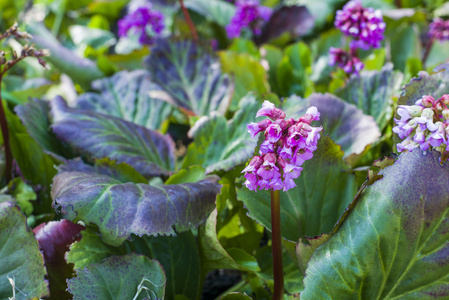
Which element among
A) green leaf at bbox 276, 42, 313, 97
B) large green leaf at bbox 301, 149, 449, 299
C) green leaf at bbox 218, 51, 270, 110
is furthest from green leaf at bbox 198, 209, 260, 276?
green leaf at bbox 276, 42, 313, 97

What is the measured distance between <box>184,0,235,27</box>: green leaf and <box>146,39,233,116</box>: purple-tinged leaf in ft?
2.02

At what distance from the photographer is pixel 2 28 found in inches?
112

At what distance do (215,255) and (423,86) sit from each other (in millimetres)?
543

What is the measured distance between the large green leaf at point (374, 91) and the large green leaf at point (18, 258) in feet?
2.86

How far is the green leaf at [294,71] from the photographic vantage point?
→ 65.1 inches

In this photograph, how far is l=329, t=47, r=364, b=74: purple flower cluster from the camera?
1273mm

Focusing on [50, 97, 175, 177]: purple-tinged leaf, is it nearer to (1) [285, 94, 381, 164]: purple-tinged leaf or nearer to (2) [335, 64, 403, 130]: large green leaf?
(1) [285, 94, 381, 164]: purple-tinged leaf

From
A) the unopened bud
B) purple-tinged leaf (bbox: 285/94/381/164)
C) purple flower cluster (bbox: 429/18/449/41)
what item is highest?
the unopened bud

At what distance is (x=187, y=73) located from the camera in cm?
159

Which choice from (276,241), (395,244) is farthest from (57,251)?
(395,244)

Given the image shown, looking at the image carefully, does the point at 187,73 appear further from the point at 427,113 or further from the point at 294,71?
the point at 427,113

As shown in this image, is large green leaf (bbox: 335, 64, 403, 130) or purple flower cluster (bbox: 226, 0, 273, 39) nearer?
large green leaf (bbox: 335, 64, 403, 130)

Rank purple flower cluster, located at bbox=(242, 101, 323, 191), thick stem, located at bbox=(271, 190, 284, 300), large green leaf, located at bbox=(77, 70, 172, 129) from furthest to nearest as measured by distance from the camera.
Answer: large green leaf, located at bbox=(77, 70, 172, 129), thick stem, located at bbox=(271, 190, 284, 300), purple flower cluster, located at bbox=(242, 101, 323, 191)

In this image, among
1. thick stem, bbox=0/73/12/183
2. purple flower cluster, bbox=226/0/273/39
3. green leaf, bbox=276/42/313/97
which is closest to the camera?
thick stem, bbox=0/73/12/183
